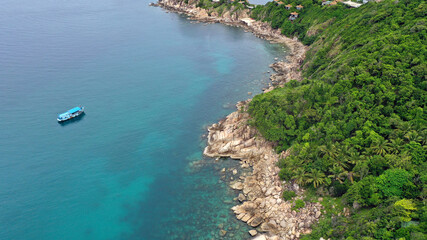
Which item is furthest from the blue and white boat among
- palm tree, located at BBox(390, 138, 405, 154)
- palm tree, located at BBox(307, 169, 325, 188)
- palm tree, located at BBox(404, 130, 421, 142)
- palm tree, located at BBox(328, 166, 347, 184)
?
palm tree, located at BBox(404, 130, 421, 142)

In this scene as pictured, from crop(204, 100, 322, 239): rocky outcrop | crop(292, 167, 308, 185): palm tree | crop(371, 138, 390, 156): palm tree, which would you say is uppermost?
crop(371, 138, 390, 156): palm tree

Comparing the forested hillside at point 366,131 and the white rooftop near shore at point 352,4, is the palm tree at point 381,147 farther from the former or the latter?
the white rooftop near shore at point 352,4

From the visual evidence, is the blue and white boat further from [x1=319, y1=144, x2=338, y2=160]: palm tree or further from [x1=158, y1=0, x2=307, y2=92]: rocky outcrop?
[x1=319, y1=144, x2=338, y2=160]: palm tree

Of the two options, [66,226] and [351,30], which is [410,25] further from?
[66,226]

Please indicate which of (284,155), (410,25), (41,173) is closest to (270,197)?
(284,155)

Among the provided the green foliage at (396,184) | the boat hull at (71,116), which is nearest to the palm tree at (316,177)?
the green foliage at (396,184)
